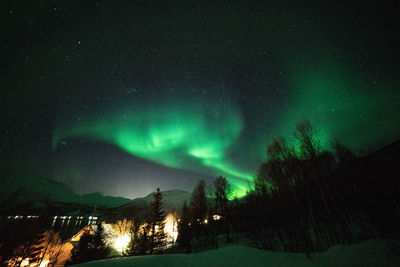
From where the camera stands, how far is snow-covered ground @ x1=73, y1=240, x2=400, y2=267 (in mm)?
6688

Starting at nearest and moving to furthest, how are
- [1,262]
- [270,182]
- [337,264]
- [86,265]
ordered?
[337,264] → [86,265] → [1,262] → [270,182]

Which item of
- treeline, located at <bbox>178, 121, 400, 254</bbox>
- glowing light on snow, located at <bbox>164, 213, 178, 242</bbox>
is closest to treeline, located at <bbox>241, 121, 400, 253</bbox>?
treeline, located at <bbox>178, 121, 400, 254</bbox>

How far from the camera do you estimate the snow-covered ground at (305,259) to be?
6.69 metres

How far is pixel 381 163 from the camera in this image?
10273mm

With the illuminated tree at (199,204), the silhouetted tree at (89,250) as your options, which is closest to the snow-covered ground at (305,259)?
the silhouetted tree at (89,250)

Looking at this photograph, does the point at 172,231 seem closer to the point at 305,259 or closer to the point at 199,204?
the point at 199,204

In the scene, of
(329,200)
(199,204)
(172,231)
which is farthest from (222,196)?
(172,231)

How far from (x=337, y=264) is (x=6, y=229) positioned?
46.8m

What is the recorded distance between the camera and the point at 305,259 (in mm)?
8008

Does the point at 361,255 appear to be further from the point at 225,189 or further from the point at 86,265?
the point at 225,189

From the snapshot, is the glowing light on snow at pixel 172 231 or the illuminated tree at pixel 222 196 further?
the glowing light on snow at pixel 172 231

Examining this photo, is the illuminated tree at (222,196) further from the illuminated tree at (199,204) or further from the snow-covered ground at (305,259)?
the snow-covered ground at (305,259)

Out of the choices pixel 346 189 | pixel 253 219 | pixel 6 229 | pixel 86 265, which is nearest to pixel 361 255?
pixel 346 189

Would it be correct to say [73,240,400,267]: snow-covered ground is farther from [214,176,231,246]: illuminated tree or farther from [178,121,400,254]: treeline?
[214,176,231,246]: illuminated tree
